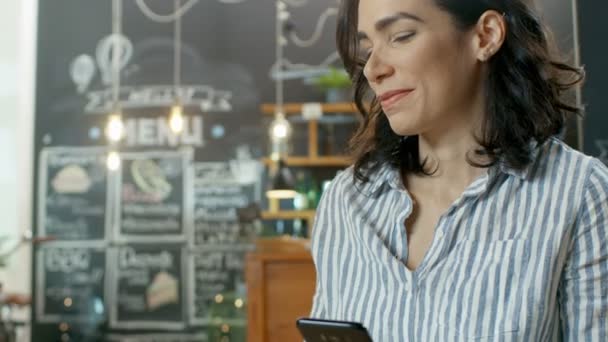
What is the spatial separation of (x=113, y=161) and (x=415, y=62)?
469cm

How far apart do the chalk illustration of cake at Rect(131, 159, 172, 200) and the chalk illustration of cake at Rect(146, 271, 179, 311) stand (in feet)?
1.79

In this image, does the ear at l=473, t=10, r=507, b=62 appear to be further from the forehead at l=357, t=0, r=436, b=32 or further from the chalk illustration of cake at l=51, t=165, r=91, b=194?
the chalk illustration of cake at l=51, t=165, r=91, b=194

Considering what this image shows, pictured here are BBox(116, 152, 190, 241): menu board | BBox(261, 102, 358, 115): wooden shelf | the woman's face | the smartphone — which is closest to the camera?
the smartphone

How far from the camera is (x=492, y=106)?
120 cm

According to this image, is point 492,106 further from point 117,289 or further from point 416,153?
point 117,289

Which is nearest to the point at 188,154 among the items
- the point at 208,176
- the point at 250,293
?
the point at 208,176

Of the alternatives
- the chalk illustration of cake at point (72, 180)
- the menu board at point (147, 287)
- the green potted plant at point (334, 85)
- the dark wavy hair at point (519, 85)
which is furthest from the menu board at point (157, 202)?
the dark wavy hair at point (519, 85)

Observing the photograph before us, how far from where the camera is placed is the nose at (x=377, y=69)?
114 cm

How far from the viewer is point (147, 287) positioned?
5.62 metres

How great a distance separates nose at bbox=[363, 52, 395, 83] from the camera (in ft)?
3.74

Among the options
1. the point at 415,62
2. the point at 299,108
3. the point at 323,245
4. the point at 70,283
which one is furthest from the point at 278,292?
the point at 70,283

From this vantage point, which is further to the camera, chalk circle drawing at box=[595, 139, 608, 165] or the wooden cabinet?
the wooden cabinet

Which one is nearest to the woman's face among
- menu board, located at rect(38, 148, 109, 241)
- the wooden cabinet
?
the wooden cabinet

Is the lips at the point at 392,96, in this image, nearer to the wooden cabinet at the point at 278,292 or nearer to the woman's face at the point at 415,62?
the woman's face at the point at 415,62
